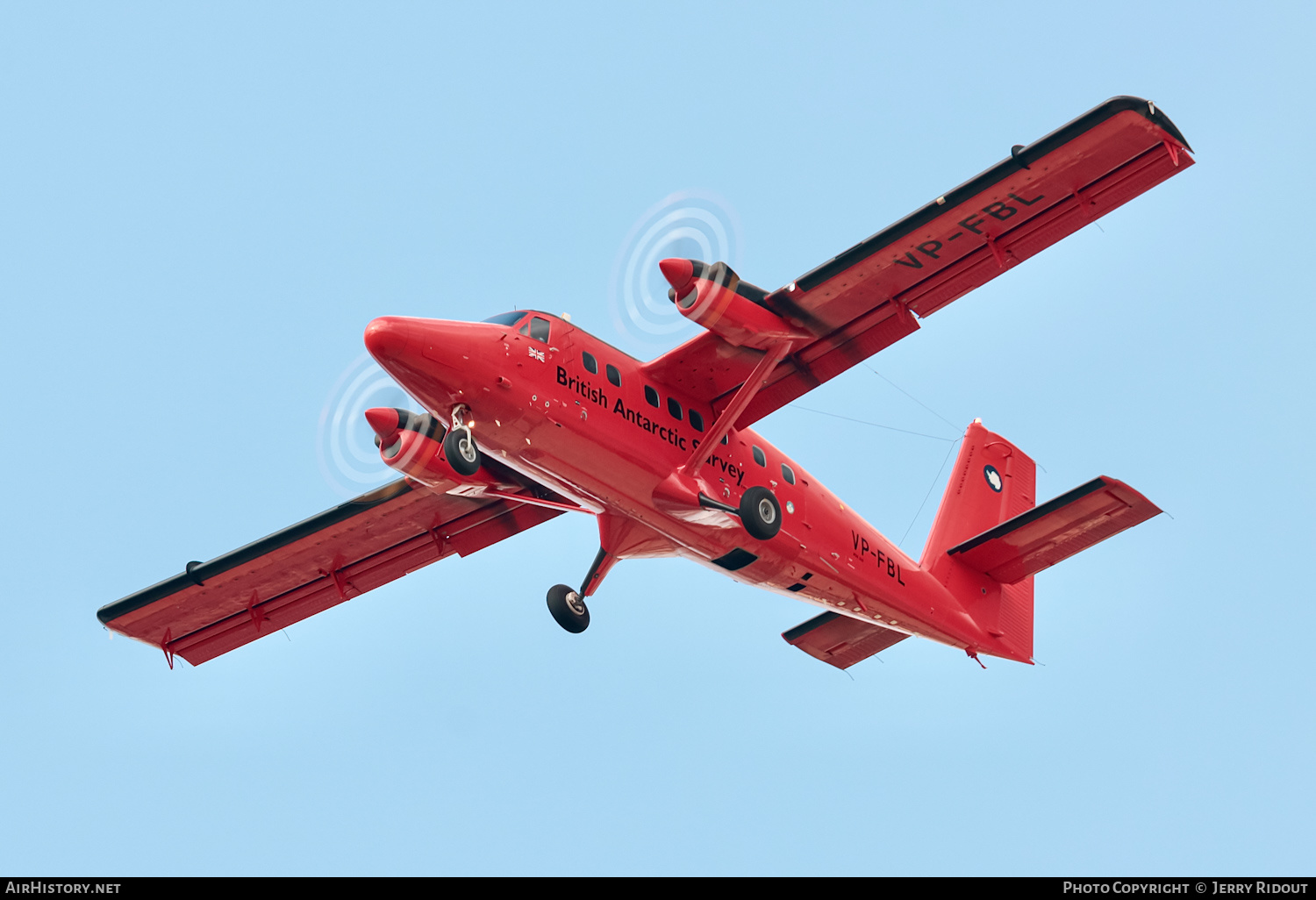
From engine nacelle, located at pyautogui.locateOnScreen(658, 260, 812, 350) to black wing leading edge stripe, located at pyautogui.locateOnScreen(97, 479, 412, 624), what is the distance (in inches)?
221

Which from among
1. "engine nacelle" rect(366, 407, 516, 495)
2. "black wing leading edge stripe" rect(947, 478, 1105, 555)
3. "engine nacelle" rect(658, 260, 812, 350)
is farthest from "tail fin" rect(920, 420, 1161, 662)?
"engine nacelle" rect(366, 407, 516, 495)

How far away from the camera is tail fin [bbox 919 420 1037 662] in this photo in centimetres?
2586

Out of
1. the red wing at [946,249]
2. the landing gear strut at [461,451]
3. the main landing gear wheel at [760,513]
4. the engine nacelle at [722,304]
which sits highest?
the red wing at [946,249]

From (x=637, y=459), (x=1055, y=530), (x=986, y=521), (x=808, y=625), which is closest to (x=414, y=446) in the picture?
(x=637, y=459)

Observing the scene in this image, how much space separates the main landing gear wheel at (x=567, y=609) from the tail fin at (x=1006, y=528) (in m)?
6.05

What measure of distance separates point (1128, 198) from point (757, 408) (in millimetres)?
5837

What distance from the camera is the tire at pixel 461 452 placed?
1998 centimetres

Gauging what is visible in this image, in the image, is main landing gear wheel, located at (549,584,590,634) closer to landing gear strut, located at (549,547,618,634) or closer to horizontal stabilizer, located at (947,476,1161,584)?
landing gear strut, located at (549,547,618,634)

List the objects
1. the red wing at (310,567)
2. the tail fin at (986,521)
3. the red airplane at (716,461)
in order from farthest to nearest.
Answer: the tail fin at (986,521)
the red wing at (310,567)
the red airplane at (716,461)

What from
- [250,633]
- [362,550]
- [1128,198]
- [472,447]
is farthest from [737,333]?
[250,633]

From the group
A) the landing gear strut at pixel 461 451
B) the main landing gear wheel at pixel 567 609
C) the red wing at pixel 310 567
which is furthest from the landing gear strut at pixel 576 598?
the landing gear strut at pixel 461 451

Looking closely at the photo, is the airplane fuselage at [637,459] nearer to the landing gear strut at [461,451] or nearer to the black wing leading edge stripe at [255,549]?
the landing gear strut at [461,451]

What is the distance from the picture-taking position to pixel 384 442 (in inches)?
870

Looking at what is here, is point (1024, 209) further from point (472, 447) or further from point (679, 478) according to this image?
point (472, 447)
